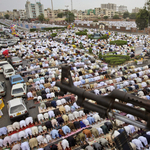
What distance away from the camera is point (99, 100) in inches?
93.8

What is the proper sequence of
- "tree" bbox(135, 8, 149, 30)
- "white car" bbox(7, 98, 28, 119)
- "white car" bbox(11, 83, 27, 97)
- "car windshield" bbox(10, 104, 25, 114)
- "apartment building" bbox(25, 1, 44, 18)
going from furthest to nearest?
"apartment building" bbox(25, 1, 44, 18) → "tree" bbox(135, 8, 149, 30) → "white car" bbox(11, 83, 27, 97) → "car windshield" bbox(10, 104, 25, 114) → "white car" bbox(7, 98, 28, 119)

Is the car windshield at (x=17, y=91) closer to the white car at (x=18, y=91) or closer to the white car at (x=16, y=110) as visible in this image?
the white car at (x=18, y=91)

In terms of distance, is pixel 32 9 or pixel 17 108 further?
pixel 32 9

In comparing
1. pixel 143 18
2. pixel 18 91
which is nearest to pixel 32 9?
pixel 143 18

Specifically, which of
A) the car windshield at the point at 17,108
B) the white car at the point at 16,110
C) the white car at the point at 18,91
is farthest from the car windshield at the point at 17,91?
the car windshield at the point at 17,108

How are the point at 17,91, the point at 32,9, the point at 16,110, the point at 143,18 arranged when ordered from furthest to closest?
the point at 32,9 < the point at 143,18 < the point at 17,91 < the point at 16,110

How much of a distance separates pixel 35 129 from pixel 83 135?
2.26m

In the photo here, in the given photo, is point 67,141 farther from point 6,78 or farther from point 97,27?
point 97,27

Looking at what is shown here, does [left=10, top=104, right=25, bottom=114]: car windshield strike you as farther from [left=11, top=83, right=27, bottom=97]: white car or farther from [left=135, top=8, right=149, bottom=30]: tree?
[left=135, top=8, right=149, bottom=30]: tree

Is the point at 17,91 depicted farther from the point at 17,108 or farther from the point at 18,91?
the point at 17,108

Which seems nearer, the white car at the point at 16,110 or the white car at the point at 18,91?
the white car at the point at 16,110

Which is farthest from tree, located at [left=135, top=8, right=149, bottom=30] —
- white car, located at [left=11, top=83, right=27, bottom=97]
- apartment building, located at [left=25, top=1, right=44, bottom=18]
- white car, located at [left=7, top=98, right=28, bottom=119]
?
apartment building, located at [left=25, top=1, right=44, bottom=18]

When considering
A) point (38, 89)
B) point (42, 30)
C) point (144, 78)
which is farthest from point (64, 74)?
point (42, 30)

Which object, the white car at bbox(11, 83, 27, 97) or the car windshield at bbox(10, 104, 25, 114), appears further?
the white car at bbox(11, 83, 27, 97)
